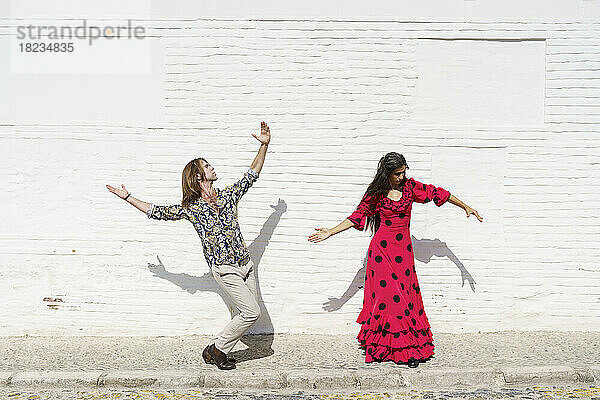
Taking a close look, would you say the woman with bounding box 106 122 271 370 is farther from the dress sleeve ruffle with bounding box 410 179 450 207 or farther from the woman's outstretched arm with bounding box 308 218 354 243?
the dress sleeve ruffle with bounding box 410 179 450 207

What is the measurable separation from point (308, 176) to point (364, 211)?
1017 millimetres

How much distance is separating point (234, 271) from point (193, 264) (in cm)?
121

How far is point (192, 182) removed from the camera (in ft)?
20.8

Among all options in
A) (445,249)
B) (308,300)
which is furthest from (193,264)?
(445,249)

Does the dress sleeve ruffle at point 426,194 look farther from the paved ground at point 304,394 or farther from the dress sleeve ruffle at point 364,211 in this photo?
the paved ground at point 304,394

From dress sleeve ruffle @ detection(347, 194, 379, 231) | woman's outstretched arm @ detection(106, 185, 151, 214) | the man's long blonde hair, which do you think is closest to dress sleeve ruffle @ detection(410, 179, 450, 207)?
dress sleeve ruffle @ detection(347, 194, 379, 231)

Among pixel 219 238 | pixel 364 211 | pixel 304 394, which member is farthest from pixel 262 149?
pixel 304 394

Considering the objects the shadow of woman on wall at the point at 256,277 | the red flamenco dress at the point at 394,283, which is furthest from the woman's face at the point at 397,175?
the shadow of woman on wall at the point at 256,277

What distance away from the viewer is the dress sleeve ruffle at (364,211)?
258 inches

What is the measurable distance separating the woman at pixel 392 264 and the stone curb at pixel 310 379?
1.32 ft

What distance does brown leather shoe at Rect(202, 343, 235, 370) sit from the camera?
248 inches

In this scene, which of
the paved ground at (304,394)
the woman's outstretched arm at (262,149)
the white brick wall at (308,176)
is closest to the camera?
the paved ground at (304,394)

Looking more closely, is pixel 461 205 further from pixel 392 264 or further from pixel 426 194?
pixel 392 264

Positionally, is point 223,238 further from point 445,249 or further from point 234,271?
point 445,249
